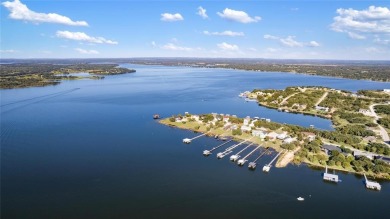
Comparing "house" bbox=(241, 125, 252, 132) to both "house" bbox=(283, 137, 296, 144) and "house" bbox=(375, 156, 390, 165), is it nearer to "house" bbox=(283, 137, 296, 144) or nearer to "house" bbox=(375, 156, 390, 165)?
"house" bbox=(283, 137, 296, 144)

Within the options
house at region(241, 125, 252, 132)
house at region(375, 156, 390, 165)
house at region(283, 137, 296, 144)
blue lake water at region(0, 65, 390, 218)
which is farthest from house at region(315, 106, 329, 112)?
blue lake water at region(0, 65, 390, 218)

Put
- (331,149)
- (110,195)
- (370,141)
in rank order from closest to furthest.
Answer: (110,195) < (331,149) < (370,141)

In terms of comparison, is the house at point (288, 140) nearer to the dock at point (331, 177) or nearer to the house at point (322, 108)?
the dock at point (331, 177)

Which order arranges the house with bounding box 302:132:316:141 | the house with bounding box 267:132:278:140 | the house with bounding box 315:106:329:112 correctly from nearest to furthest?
1. the house with bounding box 302:132:316:141
2. the house with bounding box 267:132:278:140
3. the house with bounding box 315:106:329:112

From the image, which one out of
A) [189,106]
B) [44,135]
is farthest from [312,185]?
[189,106]

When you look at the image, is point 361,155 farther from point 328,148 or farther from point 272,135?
point 272,135

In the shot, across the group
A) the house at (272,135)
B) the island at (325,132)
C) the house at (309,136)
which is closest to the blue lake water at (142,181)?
the island at (325,132)

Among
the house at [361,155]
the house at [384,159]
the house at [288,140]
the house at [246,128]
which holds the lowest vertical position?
the house at [384,159]

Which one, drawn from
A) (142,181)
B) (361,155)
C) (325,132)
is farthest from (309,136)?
(142,181)

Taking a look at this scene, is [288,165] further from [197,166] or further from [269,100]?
[269,100]
